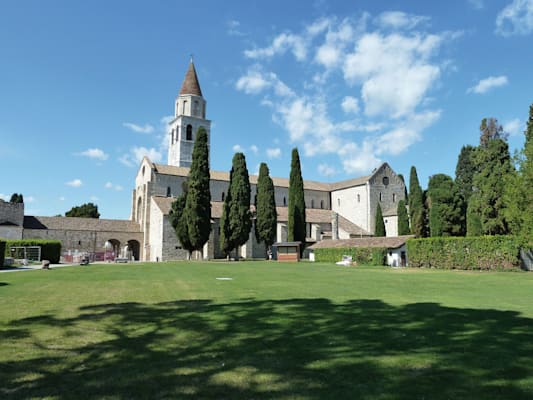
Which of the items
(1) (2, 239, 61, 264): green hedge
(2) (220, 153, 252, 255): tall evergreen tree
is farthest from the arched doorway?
(1) (2, 239, 61, 264): green hedge

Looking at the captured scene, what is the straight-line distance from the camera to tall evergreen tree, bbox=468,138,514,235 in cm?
3216

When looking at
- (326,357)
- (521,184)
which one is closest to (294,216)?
(521,184)

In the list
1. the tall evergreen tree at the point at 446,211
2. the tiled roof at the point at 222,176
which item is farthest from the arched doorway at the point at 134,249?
the tall evergreen tree at the point at 446,211

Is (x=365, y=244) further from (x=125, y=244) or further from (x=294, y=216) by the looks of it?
(x=125, y=244)

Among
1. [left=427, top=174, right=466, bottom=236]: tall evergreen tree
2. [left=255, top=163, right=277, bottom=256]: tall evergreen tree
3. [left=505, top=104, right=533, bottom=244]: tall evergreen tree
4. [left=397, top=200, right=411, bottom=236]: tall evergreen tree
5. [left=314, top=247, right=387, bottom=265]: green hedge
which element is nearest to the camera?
[left=505, top=104, right=533, bottom=244]: tall evergreen tree

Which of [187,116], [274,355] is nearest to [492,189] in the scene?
[274,355]

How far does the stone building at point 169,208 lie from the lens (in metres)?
44.6

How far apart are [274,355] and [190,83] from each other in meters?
61.6

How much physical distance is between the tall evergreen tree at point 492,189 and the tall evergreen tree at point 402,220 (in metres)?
16.7

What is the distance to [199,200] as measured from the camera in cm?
3906

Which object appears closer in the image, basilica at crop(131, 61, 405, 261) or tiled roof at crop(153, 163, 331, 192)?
basilica at crop(131, 61, 405, 261)

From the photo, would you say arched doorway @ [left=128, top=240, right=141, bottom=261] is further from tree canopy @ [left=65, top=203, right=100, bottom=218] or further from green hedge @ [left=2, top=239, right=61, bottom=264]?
tree canopy @ [left=65, top=203, right=100, bottom=218]

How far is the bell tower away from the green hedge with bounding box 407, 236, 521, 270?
39.4 metres

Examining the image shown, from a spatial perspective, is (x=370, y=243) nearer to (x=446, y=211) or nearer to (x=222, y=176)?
(x=446, y=211)
